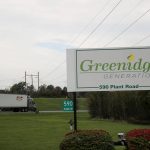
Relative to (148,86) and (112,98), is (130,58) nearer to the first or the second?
(148,86)

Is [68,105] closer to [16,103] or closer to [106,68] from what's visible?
[106,68]

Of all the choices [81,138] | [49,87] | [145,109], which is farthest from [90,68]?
[49,87]

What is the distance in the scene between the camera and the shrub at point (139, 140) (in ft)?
45.9

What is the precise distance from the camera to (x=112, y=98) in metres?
57.5

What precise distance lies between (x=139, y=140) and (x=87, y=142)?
1.56 meters

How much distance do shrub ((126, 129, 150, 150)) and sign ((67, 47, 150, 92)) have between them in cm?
232

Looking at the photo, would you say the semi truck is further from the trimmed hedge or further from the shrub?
the trimmed hedge

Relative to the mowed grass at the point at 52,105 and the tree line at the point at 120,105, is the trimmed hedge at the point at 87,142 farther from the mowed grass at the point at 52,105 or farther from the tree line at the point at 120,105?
the mowed grass at the point at 52,105

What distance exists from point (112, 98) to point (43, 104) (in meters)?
57.9

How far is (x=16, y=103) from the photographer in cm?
8994

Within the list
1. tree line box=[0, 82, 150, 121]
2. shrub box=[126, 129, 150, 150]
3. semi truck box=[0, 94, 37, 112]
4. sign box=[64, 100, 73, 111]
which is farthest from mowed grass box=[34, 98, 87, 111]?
shrub box=[126, 129, 150, 150]

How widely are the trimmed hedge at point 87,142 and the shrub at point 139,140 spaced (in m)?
0.66

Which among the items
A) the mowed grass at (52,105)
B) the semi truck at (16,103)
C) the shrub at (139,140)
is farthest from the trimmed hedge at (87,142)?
the mowed grass at (52,105)

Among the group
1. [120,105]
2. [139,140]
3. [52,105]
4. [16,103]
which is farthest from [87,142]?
[52,105]
